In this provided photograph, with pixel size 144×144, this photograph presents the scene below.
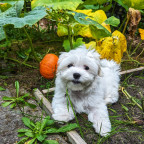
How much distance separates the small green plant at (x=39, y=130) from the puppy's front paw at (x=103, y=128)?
Answer: 255 millimetres

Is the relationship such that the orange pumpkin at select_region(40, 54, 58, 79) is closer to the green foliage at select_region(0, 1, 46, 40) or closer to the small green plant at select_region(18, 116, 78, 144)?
the green foliage at select_region(0, 1, 46, 40)

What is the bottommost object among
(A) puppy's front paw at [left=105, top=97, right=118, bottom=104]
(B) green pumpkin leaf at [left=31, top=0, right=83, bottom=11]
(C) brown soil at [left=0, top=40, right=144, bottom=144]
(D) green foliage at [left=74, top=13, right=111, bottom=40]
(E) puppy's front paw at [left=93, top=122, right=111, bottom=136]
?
(C) brown soil at [left=0, top=40, right=144, bottom=144]

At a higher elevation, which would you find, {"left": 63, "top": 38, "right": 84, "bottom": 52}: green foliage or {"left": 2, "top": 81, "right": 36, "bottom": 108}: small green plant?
{"left": 63, "top": 38, "right": 84, "bottom": 52}: green foliage

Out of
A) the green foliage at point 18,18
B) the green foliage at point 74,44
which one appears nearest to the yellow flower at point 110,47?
the green foliage at point 74,44

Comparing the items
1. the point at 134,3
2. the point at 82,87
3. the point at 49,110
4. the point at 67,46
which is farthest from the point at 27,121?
the point at 134,3

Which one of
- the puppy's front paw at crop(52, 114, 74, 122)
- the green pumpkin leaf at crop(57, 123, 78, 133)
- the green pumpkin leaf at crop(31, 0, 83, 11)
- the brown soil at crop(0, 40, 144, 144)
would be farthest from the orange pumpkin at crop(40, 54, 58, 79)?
the green pumpkin leaf at crop(57, 123, 78, 133)

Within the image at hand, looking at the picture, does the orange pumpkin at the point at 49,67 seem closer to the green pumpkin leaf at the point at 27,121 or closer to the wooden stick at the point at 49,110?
the wooden stick at the point at 49,110

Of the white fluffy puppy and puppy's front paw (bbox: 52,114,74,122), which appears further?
puppy's front paw (bbox: 52,114,74,122)

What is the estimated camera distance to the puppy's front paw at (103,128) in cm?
237

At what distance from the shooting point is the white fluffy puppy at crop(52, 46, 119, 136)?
2383 millimetres

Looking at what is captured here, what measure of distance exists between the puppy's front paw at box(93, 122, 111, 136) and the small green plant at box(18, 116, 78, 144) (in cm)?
25

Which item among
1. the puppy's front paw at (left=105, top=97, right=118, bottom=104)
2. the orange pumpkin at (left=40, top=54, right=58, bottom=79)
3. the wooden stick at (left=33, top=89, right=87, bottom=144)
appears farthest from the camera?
the orange pumpkin at (left=40, top=54, right=58, bottom=79)

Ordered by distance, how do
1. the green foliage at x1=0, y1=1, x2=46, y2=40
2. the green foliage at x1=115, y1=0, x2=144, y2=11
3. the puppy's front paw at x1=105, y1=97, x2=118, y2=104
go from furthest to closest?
the green foliage at x1=115, y1=0, x2=144, y2=11, the puppy's front paw at x1=105, y1=97, x2=118, y2=104, the green foliage at x1=0, y1=1, x2=46, y2=40

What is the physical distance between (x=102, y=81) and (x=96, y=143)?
3.14ft
